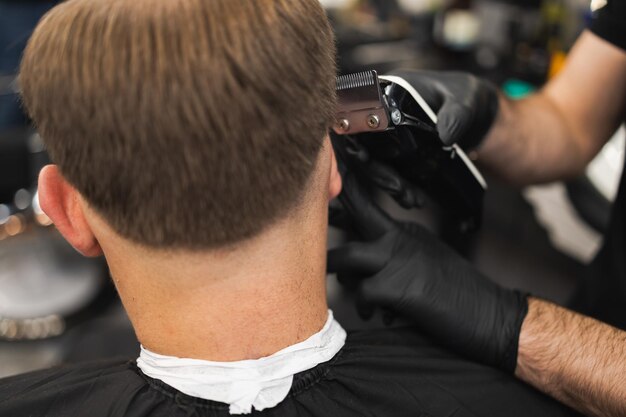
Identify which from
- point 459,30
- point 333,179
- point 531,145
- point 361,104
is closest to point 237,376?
point 333,179

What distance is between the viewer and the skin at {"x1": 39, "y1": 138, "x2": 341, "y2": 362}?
88 centimetres

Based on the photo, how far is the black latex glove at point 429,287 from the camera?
116 centimetres

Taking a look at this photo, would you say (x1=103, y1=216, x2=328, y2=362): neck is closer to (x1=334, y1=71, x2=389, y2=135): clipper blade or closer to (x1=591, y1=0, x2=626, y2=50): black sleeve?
(x1=334, y1=71, x2=389, y2=135): clipper blade

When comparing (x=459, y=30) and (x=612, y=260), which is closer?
(x=612, y=260)

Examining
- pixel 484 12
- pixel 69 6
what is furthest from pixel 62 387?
pixel 484 12

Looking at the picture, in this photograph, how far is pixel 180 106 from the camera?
29.8 inches

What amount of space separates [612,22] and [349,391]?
107 centimetres

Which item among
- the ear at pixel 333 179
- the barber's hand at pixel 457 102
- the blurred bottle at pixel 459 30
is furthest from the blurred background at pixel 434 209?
the ear at pixel 333 179

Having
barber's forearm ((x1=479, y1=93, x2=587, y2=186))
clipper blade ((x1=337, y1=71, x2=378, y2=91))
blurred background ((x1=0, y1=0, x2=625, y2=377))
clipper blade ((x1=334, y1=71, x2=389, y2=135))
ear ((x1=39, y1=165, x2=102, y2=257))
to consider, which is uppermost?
clipper blade ((x1=337, y1=71, x2=378, y2=91))

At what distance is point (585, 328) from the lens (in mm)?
1128

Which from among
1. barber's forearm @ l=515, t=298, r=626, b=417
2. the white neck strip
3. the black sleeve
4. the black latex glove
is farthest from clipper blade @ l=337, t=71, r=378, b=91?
the black sleeve

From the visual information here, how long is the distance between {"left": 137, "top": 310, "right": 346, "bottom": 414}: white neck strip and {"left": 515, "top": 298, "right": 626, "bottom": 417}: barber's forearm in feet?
1.41

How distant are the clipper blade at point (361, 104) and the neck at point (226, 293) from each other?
20 centimetres

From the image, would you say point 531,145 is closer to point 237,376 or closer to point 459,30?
point 237,376
